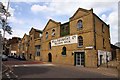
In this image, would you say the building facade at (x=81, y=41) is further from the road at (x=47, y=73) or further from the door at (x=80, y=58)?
the road at (x=47, y=73)

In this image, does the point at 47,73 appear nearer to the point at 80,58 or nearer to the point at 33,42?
the point at 80,58

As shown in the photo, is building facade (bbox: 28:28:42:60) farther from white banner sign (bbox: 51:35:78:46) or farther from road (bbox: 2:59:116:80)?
road (bbox: 2:59:116:80)

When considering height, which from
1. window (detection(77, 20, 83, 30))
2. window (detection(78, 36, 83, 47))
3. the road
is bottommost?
the road

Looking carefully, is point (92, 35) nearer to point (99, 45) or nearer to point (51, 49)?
point (99, 45)

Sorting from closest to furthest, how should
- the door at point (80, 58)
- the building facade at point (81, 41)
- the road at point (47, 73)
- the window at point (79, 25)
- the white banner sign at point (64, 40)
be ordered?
1. the road at point (47, 73)
2. the building facade at point (81, 41)
3. the door at point (80, 58)
4. the window at point (79, 25)
5. the white banner sign at point (64, 40)

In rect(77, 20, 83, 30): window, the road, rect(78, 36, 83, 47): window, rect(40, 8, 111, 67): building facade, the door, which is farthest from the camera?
rect(77, 20, 83, 30): window

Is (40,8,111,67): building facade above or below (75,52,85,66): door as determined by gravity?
above

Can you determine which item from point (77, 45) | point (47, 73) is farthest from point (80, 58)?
point (47, 73)

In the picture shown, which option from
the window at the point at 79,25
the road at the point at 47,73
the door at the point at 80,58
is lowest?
the road at the point at 47,73

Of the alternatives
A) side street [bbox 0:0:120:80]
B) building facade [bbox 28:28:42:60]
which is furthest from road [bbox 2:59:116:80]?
building facade [bbox 28:28:42:60]

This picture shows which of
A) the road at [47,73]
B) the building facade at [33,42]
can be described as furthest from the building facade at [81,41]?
the building facade at [33,42]

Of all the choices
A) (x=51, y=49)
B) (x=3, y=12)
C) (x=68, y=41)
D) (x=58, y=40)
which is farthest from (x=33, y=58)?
(x=3, y=12)

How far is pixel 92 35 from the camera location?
2675cm

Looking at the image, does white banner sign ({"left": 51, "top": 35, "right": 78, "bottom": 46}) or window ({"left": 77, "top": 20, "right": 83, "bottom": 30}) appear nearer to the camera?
window ({"left": 77, "top": 20, "right": 83, "bottom": 30})
